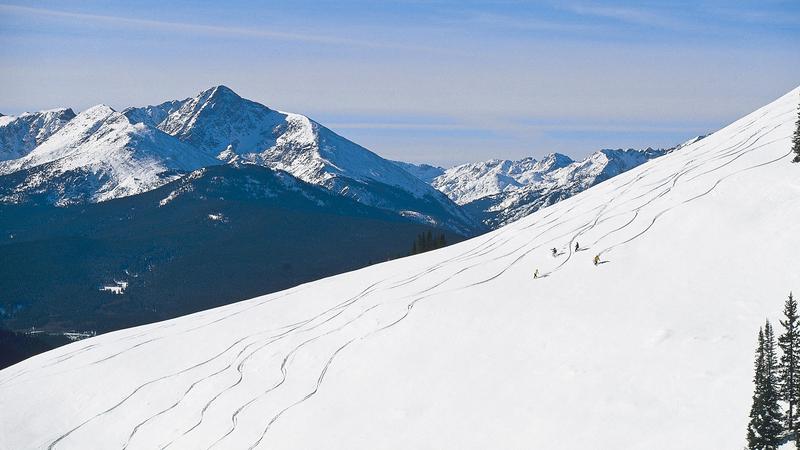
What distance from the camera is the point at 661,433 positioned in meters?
50.3

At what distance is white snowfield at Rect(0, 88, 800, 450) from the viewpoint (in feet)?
183

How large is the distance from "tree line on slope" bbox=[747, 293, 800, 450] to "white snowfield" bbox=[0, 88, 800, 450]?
2.44 metres

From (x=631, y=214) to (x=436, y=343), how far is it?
23163mm

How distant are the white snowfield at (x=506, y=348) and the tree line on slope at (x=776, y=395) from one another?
2436mm

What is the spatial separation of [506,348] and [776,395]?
23219 mm

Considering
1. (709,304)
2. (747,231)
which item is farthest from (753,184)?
(709,304)

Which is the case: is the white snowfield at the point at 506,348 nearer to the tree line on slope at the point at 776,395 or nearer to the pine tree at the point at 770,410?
the tree line on slope at the point at 776,395

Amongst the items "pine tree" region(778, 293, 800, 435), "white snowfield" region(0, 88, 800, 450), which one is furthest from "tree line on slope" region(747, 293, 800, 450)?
"white snowfield" region(0, 88, 800, 450)

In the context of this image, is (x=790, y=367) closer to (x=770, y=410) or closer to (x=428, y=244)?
(x=770, y=410)

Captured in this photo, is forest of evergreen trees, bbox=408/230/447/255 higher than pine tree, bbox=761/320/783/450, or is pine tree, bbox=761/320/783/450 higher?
pine tree, bbox=761/320/783/450

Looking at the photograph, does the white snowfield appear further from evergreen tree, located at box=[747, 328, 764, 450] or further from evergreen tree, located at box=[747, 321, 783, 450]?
evergreen tree, located at box=[747, 321, 783, 450]

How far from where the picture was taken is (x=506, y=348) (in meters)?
66.4

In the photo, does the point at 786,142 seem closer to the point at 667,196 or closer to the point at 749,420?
the point at 667,196

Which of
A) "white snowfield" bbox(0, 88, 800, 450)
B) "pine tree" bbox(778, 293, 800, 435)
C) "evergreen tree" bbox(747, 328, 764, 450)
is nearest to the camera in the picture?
"evergreen tree" bbox(747, 328, 764, 450)
